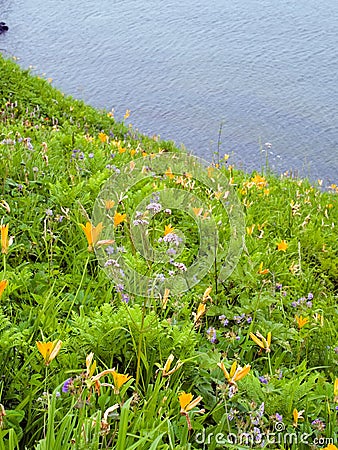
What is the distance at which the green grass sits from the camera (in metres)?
1.83

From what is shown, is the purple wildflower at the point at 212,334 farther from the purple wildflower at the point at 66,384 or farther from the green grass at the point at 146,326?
the purple wildflower at the point at 66,384

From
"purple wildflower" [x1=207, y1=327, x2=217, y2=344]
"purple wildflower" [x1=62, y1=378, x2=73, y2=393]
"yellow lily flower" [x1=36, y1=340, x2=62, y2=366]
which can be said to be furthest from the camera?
"purple wildflower" [x1=207, y1=327, x2=217, y2=344]

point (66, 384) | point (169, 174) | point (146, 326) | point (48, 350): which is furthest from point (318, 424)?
point (169, 174)

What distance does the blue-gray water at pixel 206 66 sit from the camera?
13.3 meters

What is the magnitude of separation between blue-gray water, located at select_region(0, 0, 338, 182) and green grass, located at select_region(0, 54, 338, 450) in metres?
7.86

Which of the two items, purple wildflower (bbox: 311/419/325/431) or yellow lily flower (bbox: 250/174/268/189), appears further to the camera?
yellow lily flower (bbox: 250/174/268/189)

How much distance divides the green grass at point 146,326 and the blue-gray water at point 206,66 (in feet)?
25.8

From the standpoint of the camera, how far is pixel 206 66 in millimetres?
16172

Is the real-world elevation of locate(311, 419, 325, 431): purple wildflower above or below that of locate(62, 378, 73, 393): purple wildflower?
above

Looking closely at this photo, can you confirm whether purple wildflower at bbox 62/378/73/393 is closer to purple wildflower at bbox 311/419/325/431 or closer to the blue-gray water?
purple wildflower at bbox 311/419/325/431

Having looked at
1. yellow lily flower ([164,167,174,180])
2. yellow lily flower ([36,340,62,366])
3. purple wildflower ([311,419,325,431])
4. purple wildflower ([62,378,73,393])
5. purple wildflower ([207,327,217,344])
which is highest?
yellow lily flower ([164,167,174,180])

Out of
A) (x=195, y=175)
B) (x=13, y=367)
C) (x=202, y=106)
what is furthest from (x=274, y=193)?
(x=202, y=106)

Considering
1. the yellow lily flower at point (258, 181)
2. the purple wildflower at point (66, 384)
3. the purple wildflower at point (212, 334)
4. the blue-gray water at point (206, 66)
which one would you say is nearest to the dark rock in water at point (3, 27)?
the blue-gray water at point (206, 66)

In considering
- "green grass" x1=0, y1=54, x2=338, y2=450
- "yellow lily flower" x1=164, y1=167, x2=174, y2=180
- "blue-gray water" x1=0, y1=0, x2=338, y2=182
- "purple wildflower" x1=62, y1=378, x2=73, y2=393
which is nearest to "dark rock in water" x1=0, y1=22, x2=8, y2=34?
"blue-gray water" x1=0, y1=0, x2=338, y2=182
